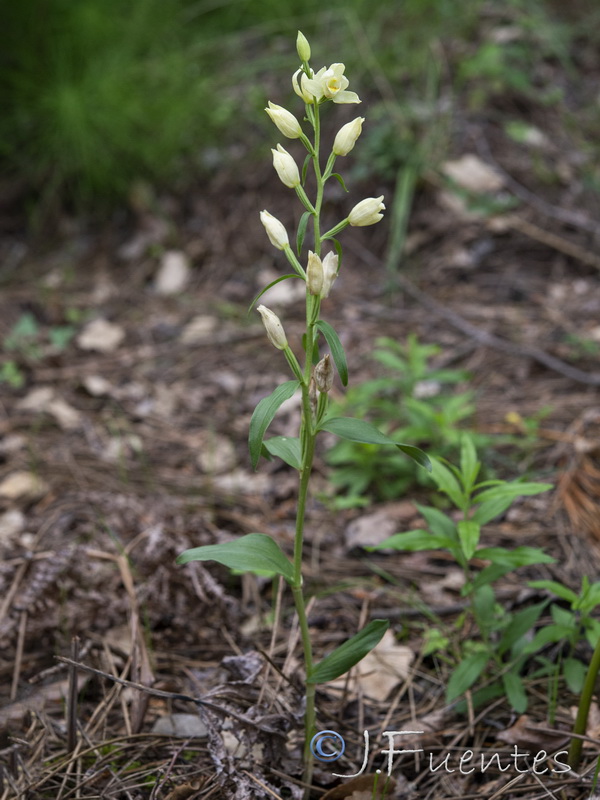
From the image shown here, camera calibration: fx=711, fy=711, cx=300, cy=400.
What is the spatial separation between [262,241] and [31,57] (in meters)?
1.95

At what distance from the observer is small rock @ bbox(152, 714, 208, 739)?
1.53m

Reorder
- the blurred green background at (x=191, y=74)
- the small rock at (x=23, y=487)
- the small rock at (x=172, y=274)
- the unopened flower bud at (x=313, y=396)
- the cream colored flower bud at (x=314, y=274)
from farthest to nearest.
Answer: the blurred green background at (x=191, y=74), the small rock at (x=172, y=274), the small rock at (x=23, y=487), the unopened flower bud at (x=313, y=396), the cream colored flower bud at (x=314, y=274)

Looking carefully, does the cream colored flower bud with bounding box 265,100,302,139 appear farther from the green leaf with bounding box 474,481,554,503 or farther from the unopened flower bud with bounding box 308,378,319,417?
the green leaf with bounding box 474,481,554,503

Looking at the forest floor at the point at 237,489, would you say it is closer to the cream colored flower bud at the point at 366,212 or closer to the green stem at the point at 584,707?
the green stem at the point at 584,707

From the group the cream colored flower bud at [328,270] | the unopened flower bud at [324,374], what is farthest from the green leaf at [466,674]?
the cream colored flower bud at [328,270]

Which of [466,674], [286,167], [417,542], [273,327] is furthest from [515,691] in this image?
[286,167]

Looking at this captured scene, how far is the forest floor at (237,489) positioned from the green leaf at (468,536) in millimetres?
321

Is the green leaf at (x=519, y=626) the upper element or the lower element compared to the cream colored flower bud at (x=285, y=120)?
lower

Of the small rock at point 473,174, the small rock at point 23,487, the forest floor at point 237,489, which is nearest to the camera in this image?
the forest floor at point 237,489

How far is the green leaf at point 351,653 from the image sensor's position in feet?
4.12

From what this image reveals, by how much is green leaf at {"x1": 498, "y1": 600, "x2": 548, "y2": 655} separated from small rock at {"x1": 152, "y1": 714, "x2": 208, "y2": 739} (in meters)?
0.67

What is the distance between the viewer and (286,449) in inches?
52.6

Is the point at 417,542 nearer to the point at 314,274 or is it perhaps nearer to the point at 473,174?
the point at 314,274

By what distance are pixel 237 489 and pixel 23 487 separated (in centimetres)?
79
